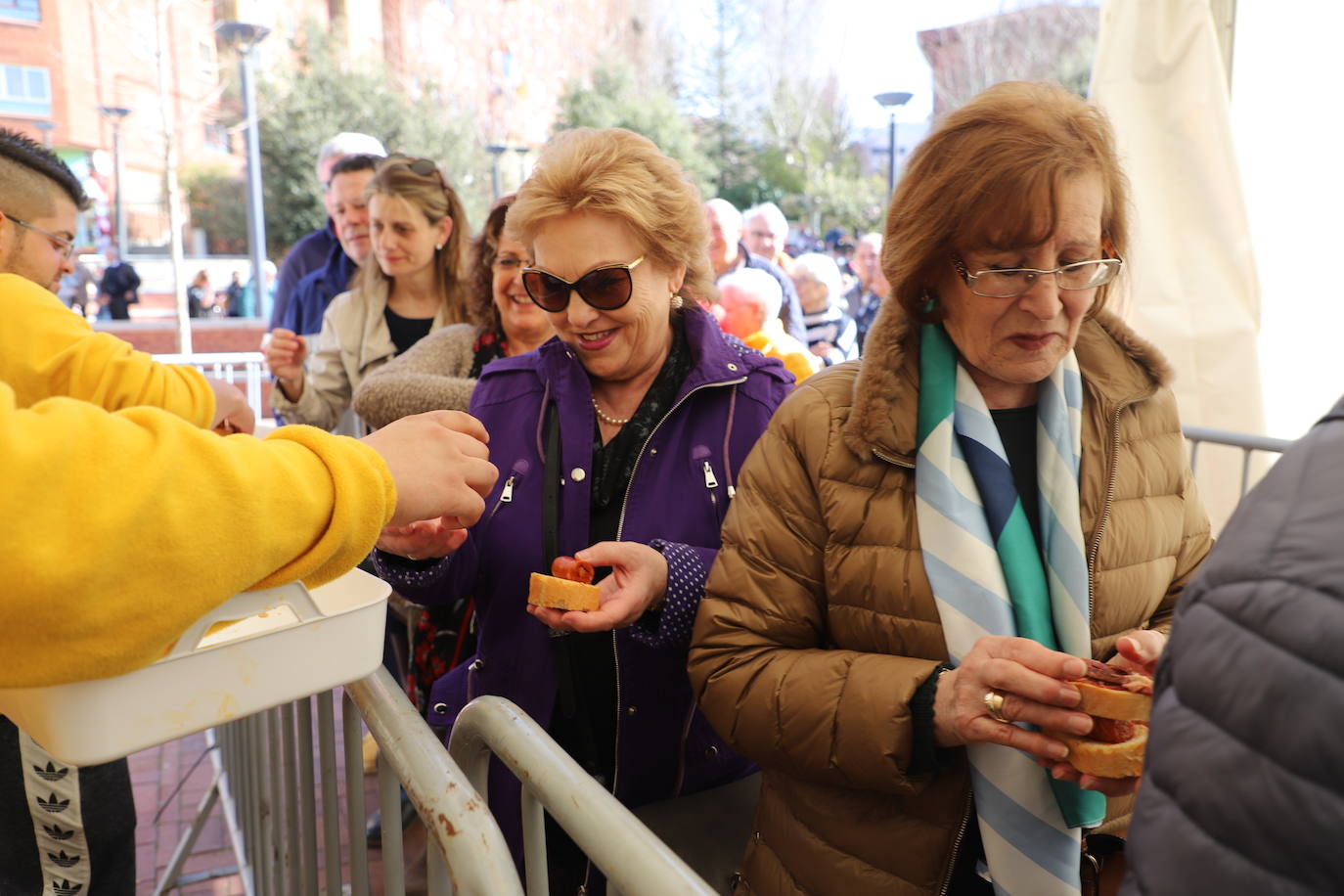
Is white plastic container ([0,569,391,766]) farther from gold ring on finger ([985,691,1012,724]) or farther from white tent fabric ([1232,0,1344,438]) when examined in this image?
white tent fabric ([1232,0,1344,438])

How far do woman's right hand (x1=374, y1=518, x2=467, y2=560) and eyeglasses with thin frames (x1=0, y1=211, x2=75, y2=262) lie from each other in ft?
3.62

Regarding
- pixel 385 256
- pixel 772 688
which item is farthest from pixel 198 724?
pixel 385 256

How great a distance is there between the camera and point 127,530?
A: 2.83ft

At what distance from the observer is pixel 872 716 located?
1.64 m

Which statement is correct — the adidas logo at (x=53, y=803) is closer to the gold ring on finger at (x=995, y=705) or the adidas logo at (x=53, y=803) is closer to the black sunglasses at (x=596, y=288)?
the black sunglasses at (x=596, y=288)

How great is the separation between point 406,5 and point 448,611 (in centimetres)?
3979

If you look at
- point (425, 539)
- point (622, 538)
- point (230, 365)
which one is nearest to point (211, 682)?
point (425, 539)

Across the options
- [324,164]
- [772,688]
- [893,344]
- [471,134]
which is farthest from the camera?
[471,134]

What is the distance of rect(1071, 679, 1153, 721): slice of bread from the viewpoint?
4.79ft

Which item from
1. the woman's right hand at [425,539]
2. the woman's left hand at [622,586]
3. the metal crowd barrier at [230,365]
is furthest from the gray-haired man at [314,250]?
the metal crowd barrier at [230,365]

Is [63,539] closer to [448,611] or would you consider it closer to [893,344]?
[893,344]

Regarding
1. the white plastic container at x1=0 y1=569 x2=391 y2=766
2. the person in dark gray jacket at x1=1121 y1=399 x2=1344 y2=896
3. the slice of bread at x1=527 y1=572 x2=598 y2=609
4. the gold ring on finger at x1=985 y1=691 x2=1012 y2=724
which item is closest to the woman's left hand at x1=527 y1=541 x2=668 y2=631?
the slice of bread at x1=527 y1=572 x2=598 y2=609

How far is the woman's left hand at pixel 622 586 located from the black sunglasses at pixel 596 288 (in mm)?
594

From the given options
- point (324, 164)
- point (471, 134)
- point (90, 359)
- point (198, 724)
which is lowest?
point (198, 724)
